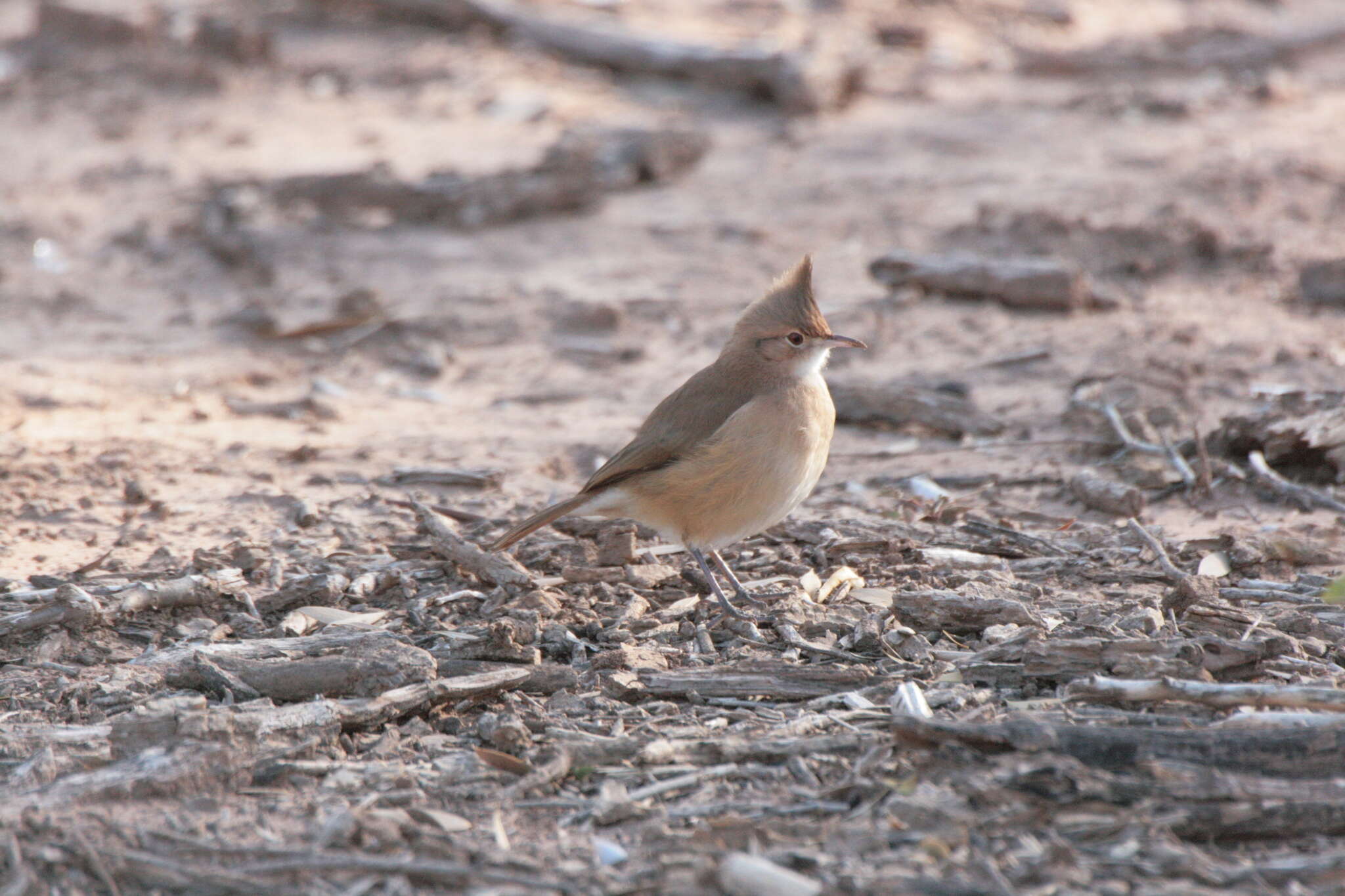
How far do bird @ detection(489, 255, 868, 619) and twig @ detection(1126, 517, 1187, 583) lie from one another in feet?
4.59

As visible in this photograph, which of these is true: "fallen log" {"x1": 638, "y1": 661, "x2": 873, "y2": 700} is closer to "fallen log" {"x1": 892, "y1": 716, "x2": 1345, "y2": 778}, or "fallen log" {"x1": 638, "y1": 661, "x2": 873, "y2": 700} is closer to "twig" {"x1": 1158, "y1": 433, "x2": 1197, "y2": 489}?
"fallen log" {"x1": 892, "y1": 716, "x2": 1345, "y2": 778}

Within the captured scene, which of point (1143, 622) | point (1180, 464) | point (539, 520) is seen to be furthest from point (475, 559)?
point (1180, 464)

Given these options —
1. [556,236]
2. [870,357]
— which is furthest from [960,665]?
[556,236]

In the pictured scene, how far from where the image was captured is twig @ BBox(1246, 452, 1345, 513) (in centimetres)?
640

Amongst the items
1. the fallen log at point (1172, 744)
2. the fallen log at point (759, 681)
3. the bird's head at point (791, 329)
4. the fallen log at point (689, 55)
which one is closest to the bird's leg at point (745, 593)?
the fallen log at point (759, 681)

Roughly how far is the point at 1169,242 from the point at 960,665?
646 centimetres

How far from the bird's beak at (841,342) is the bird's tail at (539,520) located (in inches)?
54.2

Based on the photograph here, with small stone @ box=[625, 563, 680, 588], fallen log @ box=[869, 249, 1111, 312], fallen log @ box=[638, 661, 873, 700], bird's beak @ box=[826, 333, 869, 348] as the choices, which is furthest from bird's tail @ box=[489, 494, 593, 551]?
fallen log @ box=[869, 249, 1111, 312]

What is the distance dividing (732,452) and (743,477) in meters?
0.13

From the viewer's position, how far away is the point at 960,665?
4793 millimetres

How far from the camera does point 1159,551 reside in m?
5.68

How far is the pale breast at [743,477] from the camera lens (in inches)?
228

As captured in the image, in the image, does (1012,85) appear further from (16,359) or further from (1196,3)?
(16,359)

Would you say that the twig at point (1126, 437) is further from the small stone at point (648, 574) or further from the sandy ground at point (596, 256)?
the small stone at point (648, 574)
